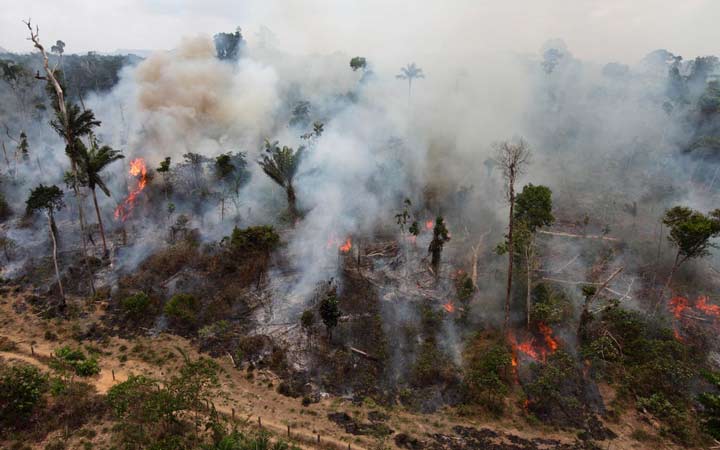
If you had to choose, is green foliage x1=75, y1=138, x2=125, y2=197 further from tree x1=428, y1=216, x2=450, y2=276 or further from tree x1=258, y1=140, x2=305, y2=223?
tree x1=428, y1=216, x2=450, y2=276

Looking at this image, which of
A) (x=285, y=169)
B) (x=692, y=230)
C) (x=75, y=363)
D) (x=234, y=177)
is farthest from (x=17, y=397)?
(x=692, y=230)

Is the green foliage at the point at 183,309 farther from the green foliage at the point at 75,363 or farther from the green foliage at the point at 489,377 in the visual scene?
the green foliage at the point at 489,377

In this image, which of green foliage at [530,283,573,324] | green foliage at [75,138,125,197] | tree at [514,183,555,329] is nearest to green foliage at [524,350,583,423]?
green foliage at [530,283,573,324]

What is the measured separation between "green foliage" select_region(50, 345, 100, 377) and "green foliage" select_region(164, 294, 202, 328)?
17.2 ft

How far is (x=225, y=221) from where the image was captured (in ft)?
131

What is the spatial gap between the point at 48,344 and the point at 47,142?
43.3m

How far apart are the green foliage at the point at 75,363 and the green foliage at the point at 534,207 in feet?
92.3

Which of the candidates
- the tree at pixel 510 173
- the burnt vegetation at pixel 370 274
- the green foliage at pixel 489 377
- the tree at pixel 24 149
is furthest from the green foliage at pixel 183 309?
the tree at pixel 24 149

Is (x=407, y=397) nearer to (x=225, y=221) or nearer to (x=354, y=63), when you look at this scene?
(x=225, y=221)

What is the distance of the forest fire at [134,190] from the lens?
41.9 meters

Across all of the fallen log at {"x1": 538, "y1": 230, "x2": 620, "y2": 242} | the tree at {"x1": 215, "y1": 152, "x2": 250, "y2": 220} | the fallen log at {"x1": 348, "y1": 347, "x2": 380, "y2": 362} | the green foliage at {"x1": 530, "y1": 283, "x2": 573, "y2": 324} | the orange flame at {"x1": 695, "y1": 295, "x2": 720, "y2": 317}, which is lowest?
the fallen log at {"x1": 348, "y1": 347, "x2": 380, "y2": 362}

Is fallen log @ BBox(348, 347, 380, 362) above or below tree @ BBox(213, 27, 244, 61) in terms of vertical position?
below

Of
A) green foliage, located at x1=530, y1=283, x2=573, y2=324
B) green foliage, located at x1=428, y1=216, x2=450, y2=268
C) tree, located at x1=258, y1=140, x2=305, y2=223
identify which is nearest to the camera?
green foliage, located at x1=530, y1=283, x2=573, y2=324

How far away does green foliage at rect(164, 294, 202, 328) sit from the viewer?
28125 mm
